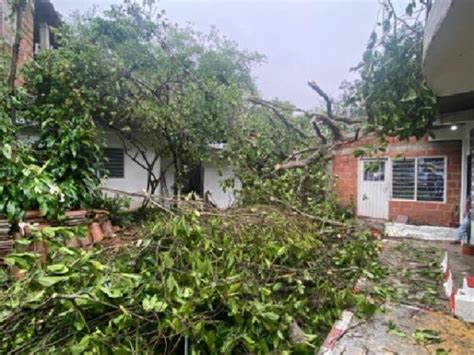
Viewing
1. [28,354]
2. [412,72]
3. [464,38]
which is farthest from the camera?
[412,72]

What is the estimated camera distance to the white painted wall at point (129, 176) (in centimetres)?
904

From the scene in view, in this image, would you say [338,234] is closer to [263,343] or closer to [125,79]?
[263,343]

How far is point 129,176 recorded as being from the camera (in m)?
9.42

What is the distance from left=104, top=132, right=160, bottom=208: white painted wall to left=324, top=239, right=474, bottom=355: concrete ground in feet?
21.9

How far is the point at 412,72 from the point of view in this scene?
424 centimetres

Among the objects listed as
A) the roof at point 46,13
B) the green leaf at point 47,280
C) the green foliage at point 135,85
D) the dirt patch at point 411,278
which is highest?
the roof at point 46,13

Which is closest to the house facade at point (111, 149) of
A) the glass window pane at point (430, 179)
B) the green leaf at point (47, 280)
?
the glass window pane at point (430, 179)

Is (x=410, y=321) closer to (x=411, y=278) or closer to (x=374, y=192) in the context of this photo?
(x=411, y=278)

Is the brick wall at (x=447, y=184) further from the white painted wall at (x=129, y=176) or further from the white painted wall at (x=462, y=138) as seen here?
the white painted wall at (x=129, y=176)

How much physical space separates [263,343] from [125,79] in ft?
20.3

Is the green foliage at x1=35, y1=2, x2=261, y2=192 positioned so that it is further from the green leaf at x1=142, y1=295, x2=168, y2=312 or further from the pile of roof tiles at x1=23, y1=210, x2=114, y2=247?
the green leaf at x1=142, y1=295, x2=168, y2=312

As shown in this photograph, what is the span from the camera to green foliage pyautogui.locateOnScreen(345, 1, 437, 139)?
423cm

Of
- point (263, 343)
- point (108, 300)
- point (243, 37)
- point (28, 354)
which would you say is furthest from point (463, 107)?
point (243, 37)

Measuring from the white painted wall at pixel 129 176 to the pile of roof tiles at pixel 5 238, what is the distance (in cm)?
442
